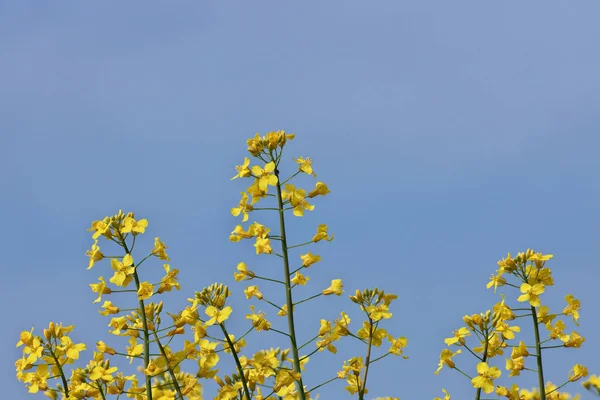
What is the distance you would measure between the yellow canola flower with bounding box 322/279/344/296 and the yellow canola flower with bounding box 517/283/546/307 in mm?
1310

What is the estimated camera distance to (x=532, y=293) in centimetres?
551

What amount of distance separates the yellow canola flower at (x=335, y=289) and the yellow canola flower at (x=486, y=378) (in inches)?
43.9

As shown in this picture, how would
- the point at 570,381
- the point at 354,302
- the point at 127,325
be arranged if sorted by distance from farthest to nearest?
1. the point at 570,381
2. the point at 354,302
3. the point at 127,325

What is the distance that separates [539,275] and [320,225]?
1681 millimetres

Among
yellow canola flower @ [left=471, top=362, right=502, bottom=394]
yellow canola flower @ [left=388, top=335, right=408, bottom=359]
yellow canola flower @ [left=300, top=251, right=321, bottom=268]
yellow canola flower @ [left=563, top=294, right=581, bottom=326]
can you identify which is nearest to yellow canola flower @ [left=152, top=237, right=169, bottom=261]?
yellow canola flower @ [left=300, top=251, right=321, bottom=268]

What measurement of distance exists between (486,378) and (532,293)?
743 millimetres

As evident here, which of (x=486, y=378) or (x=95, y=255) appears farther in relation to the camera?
(x=486, y=378)

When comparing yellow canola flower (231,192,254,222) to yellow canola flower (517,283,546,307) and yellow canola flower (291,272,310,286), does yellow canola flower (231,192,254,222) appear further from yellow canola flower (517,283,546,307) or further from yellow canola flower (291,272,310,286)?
yellow canola flower (517,283,546,307)

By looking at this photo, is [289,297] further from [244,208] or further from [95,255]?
[95,255]

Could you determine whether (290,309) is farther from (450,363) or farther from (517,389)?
(517,389)

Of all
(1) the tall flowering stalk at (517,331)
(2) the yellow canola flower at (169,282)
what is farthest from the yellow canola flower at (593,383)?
(2) the yellow canola flower at (169,282)

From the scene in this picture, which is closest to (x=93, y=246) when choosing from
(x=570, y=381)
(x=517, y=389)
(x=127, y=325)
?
(x=127, y=325)

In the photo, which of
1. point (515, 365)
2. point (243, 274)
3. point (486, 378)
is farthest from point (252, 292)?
point (515, 365)

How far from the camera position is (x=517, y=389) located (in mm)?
5410
